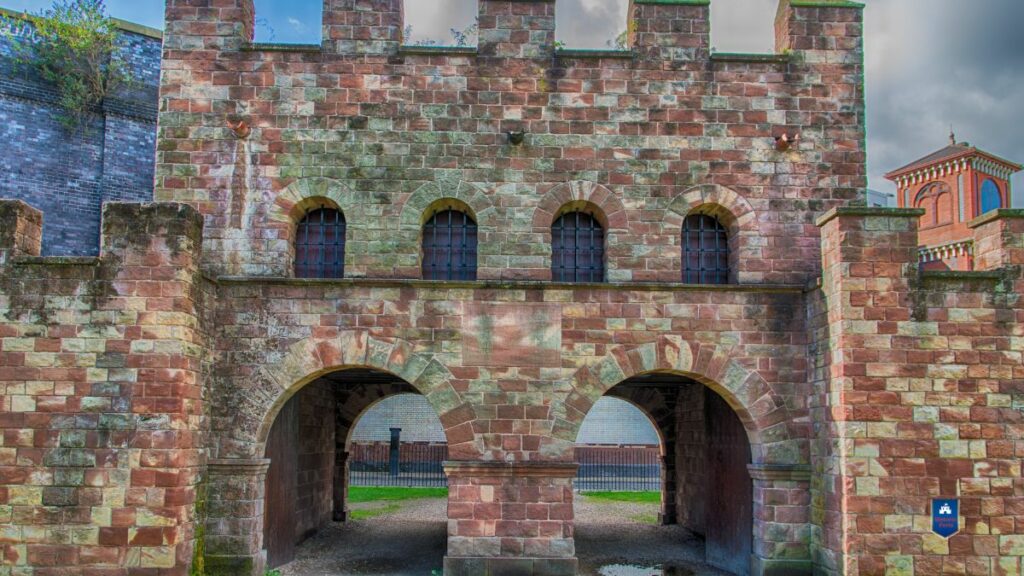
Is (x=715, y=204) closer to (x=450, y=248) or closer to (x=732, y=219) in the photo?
(x=732, y=219)

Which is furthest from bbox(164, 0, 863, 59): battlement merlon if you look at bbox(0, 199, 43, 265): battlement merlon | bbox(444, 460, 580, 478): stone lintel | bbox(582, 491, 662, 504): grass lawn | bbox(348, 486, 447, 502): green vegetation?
bbox(582, 491, 662, 504): grass lawn

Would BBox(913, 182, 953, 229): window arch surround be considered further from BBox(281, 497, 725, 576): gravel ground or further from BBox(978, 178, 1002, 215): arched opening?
BBox(281, 497, 725, 576): gravel ground

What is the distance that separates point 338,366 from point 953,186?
42882 millimetres

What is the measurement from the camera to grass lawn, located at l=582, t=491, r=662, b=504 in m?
22.0

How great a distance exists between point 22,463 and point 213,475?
2003 mm

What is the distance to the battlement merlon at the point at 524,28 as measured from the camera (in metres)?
11.1

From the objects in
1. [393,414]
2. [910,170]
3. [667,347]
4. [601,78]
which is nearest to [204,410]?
[667,347]

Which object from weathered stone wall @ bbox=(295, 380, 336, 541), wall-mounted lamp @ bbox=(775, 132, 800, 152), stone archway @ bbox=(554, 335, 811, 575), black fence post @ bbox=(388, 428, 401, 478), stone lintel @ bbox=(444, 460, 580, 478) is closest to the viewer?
stone lintel @ bbox=(444, 460, 580, 478)

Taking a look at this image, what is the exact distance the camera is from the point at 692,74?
11.1 metres

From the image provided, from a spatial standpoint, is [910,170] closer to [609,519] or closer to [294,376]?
[609,519]

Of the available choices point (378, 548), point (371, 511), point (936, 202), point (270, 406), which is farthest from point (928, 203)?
point (270, 406)

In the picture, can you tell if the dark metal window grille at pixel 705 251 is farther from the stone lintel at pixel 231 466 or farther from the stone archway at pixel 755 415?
the stone lintel at pixel 231 466

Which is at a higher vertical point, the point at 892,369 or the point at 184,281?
the point at 184,281

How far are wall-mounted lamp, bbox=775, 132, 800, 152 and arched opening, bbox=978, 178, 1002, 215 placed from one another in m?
38.0
